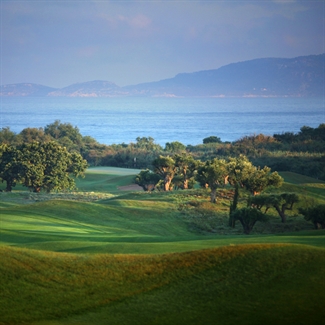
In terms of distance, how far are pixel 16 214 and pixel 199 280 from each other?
22831 mm

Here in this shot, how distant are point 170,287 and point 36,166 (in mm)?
49512

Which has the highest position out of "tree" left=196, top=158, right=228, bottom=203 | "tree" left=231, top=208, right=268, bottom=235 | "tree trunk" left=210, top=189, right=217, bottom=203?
"tree" left=196, top=158, right=228, bottom=203

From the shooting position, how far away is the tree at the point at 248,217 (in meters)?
38.8

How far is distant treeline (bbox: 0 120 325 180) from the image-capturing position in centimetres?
8219

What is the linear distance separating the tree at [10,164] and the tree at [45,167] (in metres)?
0.70

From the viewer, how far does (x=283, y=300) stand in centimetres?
1400

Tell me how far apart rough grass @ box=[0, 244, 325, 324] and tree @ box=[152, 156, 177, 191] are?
40354mm

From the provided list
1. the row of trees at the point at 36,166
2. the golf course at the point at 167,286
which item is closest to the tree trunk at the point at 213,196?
the row of trees at the point at 36,166

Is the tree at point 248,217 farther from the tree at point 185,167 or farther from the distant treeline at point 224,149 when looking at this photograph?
the distant treeline at point 224,149

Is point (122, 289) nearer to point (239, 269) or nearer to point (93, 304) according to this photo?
point (93, 304)

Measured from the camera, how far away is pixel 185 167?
192 feet

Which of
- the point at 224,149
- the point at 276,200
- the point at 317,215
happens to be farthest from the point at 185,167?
the point at 224,149

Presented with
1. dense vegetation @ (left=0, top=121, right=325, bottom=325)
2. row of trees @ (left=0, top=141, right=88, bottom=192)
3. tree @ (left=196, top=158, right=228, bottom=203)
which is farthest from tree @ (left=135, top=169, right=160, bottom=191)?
dense vegetation @ (left=0, top=121, right=325, bottom=325)

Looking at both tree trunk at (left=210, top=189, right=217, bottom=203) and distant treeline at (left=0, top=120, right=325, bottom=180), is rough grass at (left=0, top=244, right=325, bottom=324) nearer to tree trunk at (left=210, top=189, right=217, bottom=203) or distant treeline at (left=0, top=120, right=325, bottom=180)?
tree trunk at (left=210, top=189, right=217, bottom=203)
